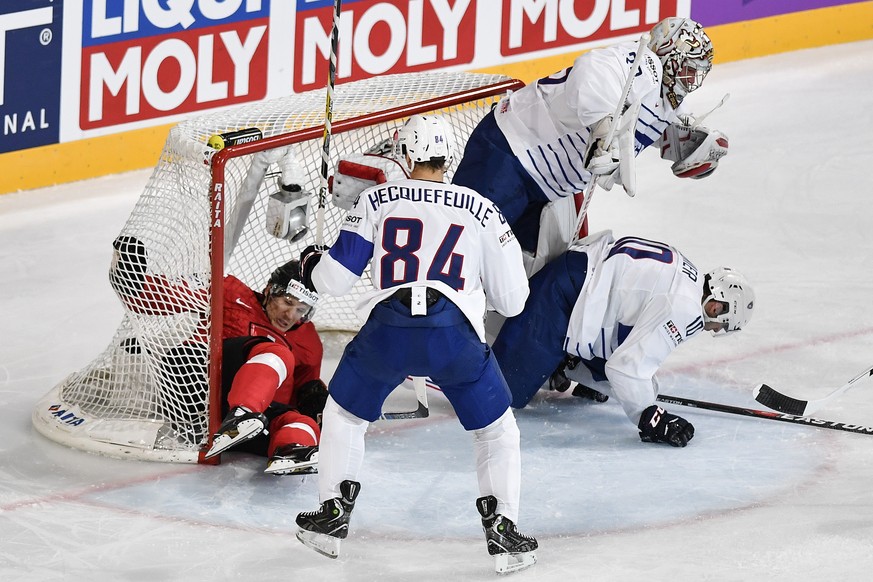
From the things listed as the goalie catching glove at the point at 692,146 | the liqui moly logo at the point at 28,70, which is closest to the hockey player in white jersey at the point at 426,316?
the goalie catching glove at the point at 692,146

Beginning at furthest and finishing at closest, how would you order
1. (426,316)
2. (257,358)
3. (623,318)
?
(623,318), (257,358), (426,316)

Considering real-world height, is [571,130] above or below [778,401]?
above

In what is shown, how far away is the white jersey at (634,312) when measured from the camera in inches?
191

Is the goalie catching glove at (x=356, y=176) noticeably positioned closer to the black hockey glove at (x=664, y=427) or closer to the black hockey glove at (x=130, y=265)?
the black hockey glove at (x=130, y=265)

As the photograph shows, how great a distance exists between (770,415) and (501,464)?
1434 mm

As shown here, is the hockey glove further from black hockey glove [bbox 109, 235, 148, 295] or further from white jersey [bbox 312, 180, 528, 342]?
black hockey glove [bbox 109, 235, 148, 295]

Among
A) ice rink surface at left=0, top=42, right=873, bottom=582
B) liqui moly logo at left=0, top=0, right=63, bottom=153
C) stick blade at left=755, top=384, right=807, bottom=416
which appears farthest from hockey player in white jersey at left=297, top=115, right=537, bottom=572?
liqui moly logo at left=0, top=0, right=63, bottom=153

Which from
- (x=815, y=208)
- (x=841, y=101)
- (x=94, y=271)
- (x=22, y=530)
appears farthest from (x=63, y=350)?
(x=841, y=101)

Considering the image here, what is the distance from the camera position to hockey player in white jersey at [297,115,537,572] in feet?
12.7

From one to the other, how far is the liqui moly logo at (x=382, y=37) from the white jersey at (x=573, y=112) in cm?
245

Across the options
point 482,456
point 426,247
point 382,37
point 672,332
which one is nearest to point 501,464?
point 482,456

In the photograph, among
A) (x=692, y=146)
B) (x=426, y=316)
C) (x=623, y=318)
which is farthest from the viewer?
(x=692, y=146)

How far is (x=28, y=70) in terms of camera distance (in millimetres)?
6781

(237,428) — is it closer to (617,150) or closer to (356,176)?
(356,176)
